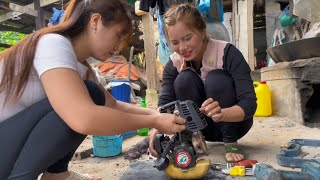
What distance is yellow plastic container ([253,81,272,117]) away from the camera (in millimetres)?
3381

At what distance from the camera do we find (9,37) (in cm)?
790

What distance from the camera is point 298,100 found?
306 cm

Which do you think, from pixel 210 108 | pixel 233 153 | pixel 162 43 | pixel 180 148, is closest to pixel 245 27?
pixel 162 43

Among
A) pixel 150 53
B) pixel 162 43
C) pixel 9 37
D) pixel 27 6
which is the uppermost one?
pixel 27 6

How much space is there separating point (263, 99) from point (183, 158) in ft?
7.29

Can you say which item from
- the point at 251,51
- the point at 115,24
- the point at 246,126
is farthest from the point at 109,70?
the point at 115,24

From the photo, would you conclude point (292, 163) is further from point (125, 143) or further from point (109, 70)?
point (109, 70)

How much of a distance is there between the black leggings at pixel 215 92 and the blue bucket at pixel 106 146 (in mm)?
571

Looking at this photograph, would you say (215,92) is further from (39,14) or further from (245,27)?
(39,14)

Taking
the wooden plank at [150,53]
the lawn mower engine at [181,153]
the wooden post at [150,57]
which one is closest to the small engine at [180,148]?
the lawn mower engine at [181,153]

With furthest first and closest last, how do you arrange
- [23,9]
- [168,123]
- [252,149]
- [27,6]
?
[27,6]
[23,9]
[252,149]
[168,123]

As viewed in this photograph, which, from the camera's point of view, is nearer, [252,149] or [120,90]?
[252,149]

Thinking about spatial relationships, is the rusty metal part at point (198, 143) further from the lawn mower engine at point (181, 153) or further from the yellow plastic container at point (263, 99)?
the yellow plastic container at point (263, 99)

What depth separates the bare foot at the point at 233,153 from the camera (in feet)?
5.91
